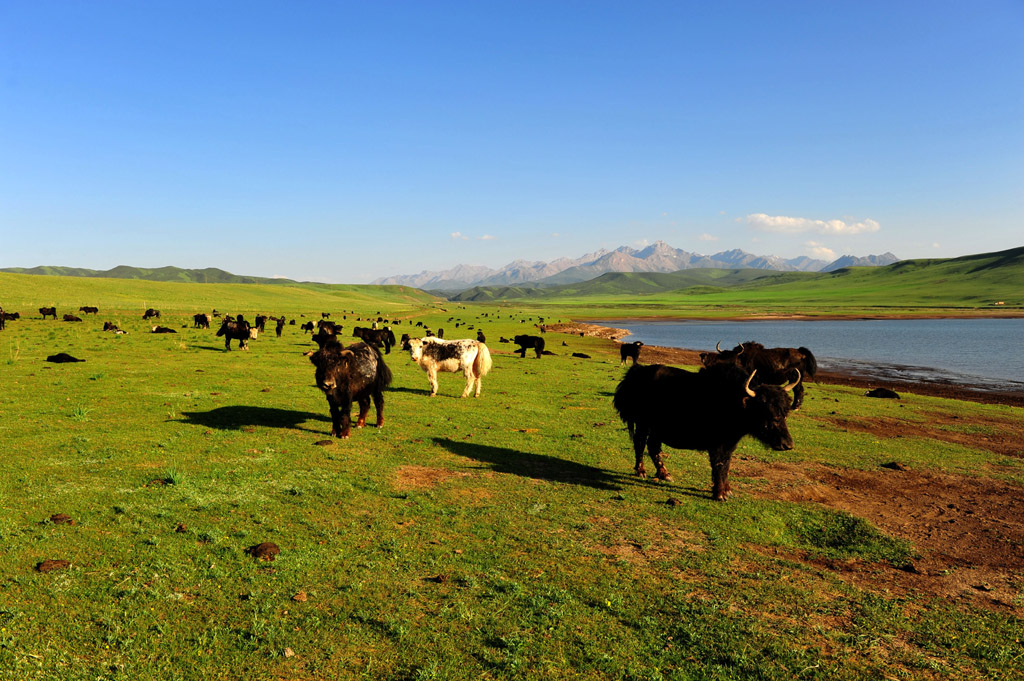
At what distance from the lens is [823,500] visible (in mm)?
10789

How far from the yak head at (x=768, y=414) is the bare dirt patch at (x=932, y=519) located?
1651 mm

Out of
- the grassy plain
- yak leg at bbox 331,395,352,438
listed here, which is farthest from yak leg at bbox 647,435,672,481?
yak leg at bbox 331,395,352,438

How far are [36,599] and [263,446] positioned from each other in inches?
Answer: 258

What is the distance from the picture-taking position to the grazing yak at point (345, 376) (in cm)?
1295

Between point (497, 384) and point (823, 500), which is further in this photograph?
point (497, 384)

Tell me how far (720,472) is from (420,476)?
6450mm

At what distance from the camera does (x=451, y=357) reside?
20.8 meters

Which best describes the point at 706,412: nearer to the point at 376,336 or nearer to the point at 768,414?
the point at 768,414

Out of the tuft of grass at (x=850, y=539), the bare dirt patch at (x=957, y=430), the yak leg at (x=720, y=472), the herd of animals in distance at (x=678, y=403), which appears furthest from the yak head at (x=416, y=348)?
the bare dirt patch at (x=957, y=430)

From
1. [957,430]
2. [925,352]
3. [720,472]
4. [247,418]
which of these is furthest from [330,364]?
[925,352]

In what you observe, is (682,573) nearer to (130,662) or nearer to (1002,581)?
(1002,581)

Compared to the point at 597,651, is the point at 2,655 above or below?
above

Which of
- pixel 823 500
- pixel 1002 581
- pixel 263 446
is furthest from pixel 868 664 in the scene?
pixel 263 446

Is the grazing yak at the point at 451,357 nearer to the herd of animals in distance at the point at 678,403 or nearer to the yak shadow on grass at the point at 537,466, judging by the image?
the herd of animals in distance at the point at 678,403
